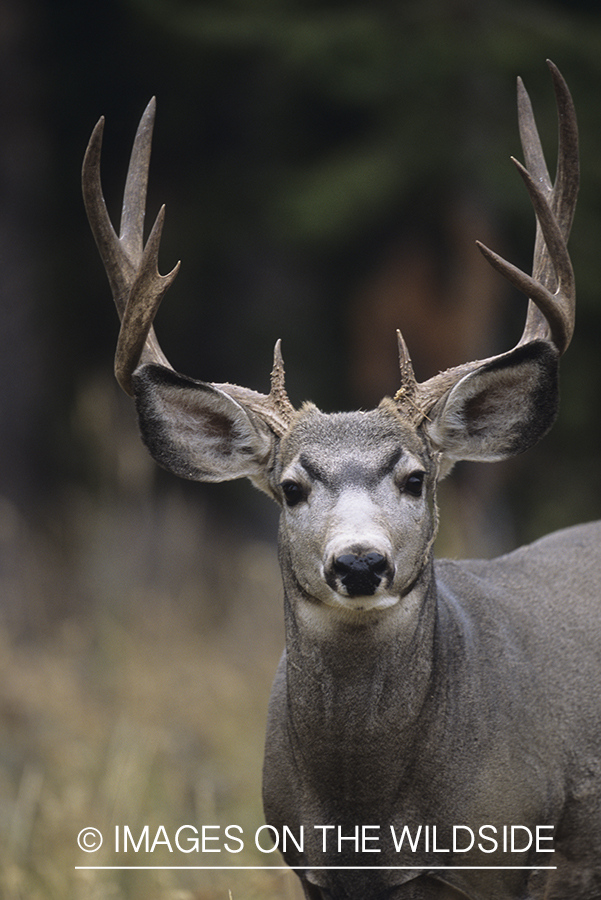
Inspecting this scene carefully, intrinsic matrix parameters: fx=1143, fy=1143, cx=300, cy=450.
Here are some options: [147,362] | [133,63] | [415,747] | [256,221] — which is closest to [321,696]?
[415,747]

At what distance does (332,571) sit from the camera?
3.32 meters

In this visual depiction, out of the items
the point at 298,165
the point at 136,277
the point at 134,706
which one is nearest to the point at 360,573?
the point at 136,277

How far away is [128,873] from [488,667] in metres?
2.21

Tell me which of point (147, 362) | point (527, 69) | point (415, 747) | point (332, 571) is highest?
point (527, 69)

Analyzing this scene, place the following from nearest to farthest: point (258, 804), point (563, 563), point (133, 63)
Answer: point (563, 563), point (258, 804), point (133, 63)

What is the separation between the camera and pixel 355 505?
348 cm

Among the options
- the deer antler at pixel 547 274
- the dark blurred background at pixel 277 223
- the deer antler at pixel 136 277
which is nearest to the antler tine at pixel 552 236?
the deer antler at pixel 547 274

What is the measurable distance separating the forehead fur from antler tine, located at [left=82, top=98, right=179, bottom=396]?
55 centimetres

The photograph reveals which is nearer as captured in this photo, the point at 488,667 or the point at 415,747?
the point at 415,747

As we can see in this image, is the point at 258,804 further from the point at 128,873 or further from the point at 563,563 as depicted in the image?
the point at 563,563

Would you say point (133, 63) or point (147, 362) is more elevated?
point (133, 63)

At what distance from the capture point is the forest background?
6.90m

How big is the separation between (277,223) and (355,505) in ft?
26.5

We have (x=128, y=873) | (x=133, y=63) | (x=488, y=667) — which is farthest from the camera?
(x=133, y=63)
